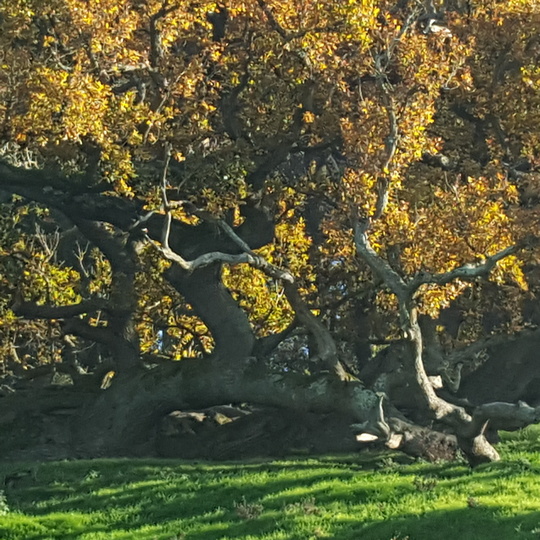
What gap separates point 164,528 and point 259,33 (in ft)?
45.4

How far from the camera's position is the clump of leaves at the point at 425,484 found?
851 inches

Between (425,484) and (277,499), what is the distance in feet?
11.1

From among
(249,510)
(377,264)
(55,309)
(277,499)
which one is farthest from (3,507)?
(377,264)

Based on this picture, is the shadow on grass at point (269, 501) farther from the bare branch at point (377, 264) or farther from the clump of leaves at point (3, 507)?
the bare branch at point (377, 264)

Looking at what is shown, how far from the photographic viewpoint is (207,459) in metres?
28.7

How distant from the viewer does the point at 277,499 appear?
21859 millimetres

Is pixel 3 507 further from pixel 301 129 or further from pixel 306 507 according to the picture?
pixel 301 129

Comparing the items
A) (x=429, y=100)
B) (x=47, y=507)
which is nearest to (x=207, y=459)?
(x=47, y=507)

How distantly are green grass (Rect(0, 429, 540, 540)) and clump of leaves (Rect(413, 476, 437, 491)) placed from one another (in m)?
0.03

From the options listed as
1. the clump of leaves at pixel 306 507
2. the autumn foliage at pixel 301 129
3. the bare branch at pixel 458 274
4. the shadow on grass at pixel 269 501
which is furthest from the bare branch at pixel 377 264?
the clump of leaves at pixel 306 507

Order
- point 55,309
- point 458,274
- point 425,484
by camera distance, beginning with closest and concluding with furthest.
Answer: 1. point 425,484
2. point 458,274
3. point 55,309

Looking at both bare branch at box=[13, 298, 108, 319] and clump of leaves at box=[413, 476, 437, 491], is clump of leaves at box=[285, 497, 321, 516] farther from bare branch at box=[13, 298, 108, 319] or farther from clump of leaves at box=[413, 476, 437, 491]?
bare branch at box=[13, 298, 108, 319]

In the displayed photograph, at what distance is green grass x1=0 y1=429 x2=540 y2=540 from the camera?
62.3 feet

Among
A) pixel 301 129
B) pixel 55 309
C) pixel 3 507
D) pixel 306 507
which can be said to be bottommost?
pixel 306 507
